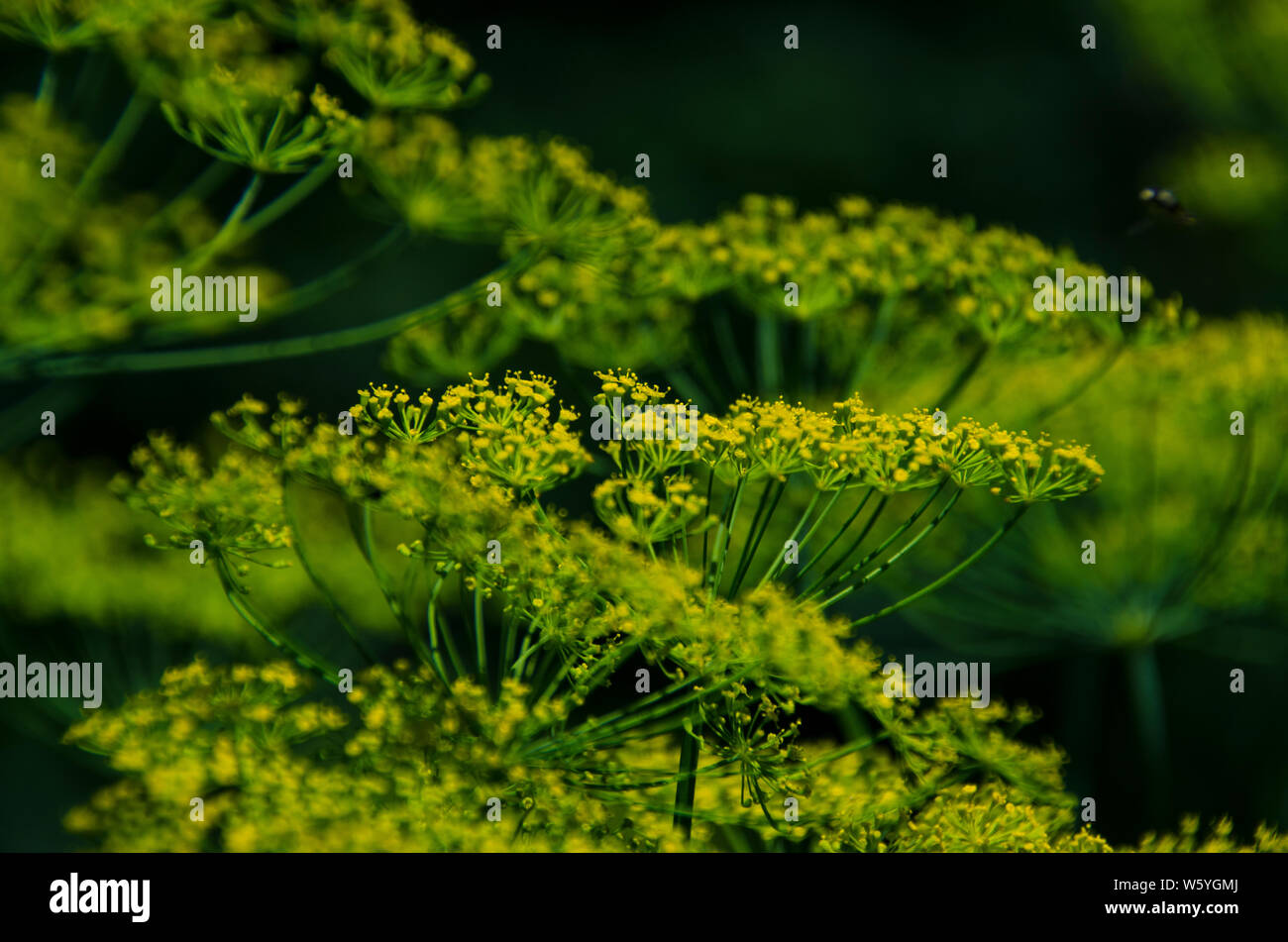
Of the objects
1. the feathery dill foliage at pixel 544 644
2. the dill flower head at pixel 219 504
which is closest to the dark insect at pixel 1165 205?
the feathery dill foliage at pixel 544 644

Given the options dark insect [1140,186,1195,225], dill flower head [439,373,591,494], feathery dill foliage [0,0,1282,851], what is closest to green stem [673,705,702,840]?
feathery dill foliage [0,0,1282,851]

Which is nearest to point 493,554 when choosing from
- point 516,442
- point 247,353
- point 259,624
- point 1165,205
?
point 516,442

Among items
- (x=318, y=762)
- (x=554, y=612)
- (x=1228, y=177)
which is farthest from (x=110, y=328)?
(x=1228, y=177)

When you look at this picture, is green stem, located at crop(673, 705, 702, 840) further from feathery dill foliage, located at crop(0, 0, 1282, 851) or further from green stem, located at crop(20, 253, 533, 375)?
green stem, located at crop(20, 253, 533, 375)

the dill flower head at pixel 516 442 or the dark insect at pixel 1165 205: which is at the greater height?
the dark insect at pixel 1165 205

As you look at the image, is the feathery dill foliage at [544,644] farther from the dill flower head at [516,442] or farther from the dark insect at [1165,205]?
the dark insect at [1165,205]

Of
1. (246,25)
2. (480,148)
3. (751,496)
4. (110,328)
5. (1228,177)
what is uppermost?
(1228,177)

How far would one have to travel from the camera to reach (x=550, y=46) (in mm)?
7020

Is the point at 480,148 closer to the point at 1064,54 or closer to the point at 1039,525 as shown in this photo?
the point at 1039,525

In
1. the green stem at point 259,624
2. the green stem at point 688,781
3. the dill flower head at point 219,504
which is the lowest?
the green stem at point 688,781

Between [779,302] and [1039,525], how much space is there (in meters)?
1.23

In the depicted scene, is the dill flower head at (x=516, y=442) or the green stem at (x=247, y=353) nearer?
the dill flower head at (x=516, y=442)

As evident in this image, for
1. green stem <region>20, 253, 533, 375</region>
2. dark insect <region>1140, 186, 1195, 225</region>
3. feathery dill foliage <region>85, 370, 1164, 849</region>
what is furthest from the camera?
dark insect <region>1140, 186, 1195, 225</region>

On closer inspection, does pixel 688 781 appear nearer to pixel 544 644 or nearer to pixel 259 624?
pixel 544 644
